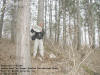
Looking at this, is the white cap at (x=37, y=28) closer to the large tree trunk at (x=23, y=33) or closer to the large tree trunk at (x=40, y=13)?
the large tree trunk at (x=40, y=13)

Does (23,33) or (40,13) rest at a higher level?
(40,13)

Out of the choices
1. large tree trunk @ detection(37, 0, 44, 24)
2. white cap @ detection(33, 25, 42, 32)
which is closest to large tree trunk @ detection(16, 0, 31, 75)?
white cap @ detection(33, 25, 42, 32)

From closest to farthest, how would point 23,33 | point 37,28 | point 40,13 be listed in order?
point 23,33 < point 37,28 < point 40,13

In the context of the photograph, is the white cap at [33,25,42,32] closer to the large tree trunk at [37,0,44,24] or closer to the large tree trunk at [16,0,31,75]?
the large tree trunk at [37,0,44,24]

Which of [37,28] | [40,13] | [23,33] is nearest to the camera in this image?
[23,33]

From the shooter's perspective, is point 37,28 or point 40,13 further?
point 40,13

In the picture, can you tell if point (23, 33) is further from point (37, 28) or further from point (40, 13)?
point (40, 13)

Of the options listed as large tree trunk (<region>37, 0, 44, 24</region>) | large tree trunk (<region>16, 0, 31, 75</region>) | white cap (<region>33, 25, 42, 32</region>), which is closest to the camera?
large tree trunk (<region>16, 0, 31, 75</region>)

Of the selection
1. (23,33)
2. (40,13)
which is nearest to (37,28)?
(40,13)

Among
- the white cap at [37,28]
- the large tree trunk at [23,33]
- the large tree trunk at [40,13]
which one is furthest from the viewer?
the large tree trunk at [40,13]

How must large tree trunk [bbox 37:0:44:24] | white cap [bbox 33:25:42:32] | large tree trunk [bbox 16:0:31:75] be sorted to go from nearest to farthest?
large tree trunk [bbox 16:0:31:75], white cap [bbox 33:25:42:32], large tree trunk [bbox 37:0:44:24]

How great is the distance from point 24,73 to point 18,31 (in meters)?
1.36

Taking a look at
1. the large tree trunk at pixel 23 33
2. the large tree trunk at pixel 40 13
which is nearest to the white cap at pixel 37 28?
the large tree trunk at pixel 40 13

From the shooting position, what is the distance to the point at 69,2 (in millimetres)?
15242
